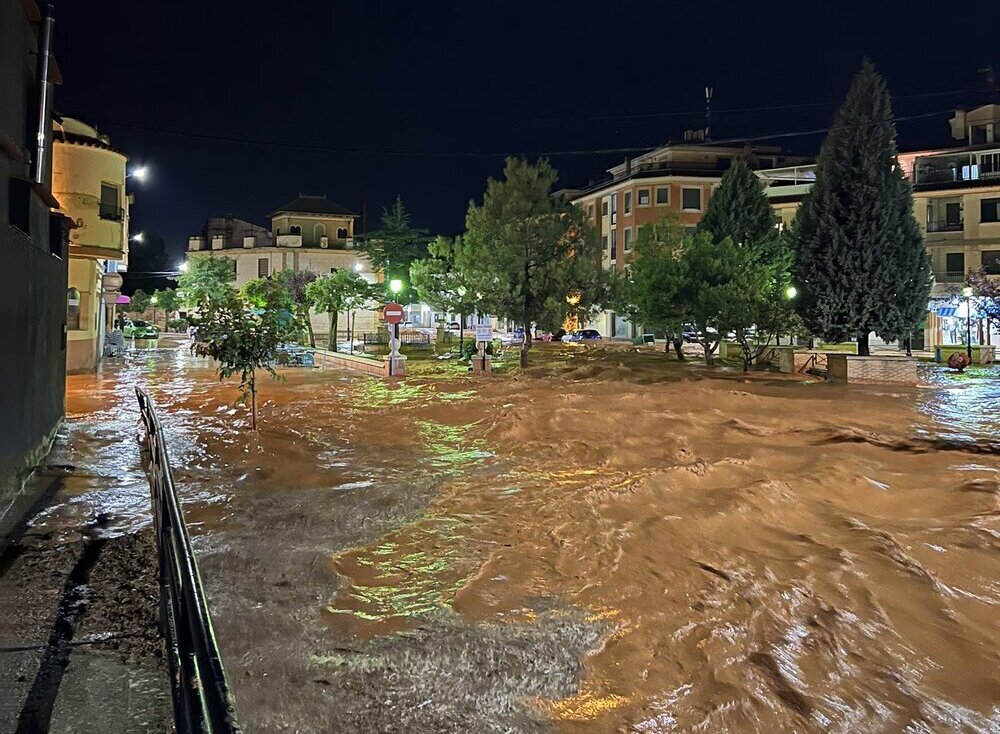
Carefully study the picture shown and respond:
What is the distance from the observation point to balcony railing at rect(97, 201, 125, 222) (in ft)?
86.9

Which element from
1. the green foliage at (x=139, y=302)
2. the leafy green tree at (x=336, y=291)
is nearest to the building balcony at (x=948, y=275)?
the leafy green tree at (x=336, y=291)

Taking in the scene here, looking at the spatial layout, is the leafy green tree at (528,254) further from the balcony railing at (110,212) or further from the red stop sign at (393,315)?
the balcony railing at (110,212)

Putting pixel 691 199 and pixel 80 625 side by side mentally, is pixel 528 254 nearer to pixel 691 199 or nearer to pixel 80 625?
pixel 80 625

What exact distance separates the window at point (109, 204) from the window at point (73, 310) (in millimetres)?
2890

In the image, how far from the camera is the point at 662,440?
13992 mm

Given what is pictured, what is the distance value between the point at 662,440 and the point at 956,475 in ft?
15.4

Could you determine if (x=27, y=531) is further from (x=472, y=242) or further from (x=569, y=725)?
(x=472, y=242)

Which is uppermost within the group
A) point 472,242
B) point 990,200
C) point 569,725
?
point 990,200

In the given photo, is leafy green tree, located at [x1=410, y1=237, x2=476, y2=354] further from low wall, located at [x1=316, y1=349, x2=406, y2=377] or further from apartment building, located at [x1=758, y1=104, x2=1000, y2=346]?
apartment building, located at [x1=758, y1=104, x2=1000, y2=346]

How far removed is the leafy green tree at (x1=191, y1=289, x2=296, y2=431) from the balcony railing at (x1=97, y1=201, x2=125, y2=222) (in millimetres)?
14364

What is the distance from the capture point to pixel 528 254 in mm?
31469

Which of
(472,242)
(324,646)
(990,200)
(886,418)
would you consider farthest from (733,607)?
(990,200)

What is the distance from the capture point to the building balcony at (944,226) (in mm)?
47250

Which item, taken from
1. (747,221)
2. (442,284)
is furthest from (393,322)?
(747,221)
